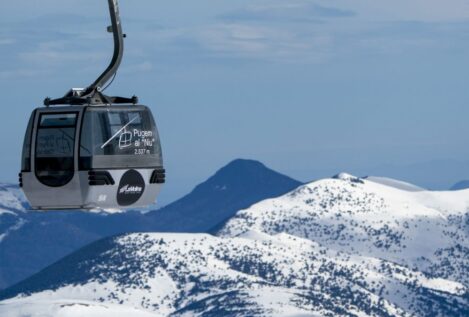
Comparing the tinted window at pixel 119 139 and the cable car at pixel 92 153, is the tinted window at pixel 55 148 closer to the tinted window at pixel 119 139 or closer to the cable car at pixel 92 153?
the cable car at pixel 92 153

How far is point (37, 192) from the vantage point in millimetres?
28453

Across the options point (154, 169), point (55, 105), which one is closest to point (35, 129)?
point (55, 105)

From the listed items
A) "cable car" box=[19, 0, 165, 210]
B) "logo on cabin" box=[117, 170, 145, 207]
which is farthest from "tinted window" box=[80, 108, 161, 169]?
"logo on cabin" box=[117, 170, 145, 207]

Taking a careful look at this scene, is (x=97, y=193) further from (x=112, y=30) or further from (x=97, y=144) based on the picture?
(x=112, y=30)

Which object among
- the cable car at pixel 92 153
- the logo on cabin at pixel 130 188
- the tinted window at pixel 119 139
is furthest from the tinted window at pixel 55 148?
the logo on cabin at pixel 130 188

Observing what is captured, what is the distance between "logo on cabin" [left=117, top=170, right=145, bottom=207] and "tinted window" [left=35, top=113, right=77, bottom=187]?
1061mm

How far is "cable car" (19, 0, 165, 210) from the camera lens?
27.7m

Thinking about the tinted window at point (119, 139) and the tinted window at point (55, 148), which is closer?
the tinted window at point (119, 139)

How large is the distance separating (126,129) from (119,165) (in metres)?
1.31

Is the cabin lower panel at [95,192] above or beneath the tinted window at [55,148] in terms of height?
beneath

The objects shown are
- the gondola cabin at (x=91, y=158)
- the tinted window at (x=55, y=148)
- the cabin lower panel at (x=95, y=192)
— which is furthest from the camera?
the tinted window at (x=55, y=148)

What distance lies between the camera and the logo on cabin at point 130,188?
28031 millimetres

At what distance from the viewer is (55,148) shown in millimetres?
28984

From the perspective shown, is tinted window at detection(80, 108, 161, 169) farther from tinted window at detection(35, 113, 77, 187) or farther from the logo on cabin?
tinted window at detection(35, 113, 77, 187)
